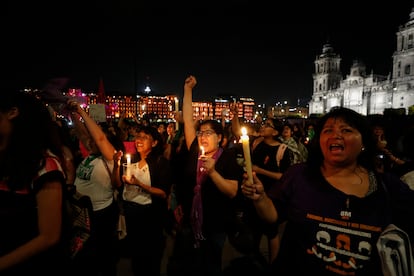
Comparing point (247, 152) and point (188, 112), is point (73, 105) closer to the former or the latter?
point (188, 112)

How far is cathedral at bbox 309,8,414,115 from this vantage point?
76938 mm

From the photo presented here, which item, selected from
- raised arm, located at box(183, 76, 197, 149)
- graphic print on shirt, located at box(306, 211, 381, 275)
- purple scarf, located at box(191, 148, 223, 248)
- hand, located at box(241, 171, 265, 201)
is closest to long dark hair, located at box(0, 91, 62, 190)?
hand, located at box(241, 171, 265, 201)

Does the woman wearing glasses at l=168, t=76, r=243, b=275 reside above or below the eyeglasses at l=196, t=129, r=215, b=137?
below

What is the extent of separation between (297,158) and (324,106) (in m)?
110

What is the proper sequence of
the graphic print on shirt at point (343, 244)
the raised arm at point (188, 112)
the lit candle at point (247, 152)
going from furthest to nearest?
the raised arm at point (188, 112), the graphic print on shirt at point (343, 244), the lit candle at point (247, 152)

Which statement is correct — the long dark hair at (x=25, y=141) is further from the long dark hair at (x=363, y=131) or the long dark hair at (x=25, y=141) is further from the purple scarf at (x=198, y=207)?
the long dark hair at (x=363, y=131)

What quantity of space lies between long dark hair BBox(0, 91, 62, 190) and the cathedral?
65.4m

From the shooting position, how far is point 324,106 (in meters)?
105

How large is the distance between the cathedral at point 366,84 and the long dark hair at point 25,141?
6536cm

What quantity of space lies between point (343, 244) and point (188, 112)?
2.64 meters

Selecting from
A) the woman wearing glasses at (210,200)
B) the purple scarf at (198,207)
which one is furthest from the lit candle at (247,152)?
the purple scarf at (198,207)

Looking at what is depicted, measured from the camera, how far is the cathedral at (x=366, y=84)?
76938 millimetres

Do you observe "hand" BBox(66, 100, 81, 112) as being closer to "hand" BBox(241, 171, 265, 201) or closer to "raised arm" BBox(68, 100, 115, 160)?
"raised arm" BBox(68, 100, 115, 160)

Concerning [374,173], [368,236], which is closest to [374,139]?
[374,173]
